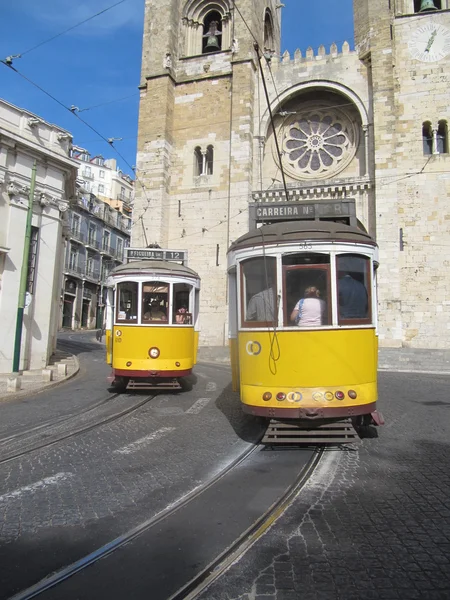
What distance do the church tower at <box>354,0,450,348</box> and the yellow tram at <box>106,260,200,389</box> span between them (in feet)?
39.3

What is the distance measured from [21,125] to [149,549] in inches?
569

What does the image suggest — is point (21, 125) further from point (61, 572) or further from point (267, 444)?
point (61, 572)

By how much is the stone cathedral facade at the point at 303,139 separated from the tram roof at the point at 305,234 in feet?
45.9

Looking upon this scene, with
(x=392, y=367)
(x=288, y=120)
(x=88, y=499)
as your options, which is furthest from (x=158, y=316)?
(x=288, y=120)

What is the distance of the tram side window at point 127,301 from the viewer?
30.5 feet

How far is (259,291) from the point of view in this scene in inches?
214

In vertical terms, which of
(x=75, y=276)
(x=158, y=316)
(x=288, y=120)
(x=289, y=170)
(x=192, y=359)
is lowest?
(x=192, y=359)

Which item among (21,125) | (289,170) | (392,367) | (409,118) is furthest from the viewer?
(289,170)

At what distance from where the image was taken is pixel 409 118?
20266 mm

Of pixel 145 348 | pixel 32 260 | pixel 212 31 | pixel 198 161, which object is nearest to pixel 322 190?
pixel 198 161

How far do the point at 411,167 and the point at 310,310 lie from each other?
17542mm

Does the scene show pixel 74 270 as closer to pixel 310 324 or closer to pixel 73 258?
pixel 73 258

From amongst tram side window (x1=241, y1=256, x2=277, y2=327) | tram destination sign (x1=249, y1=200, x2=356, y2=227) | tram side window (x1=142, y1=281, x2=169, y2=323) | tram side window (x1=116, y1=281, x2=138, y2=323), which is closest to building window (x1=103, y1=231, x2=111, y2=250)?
tram side window (x1=116, y1=281, x2=138, y2=323)

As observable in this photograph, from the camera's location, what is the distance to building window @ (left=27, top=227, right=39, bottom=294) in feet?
45.6
